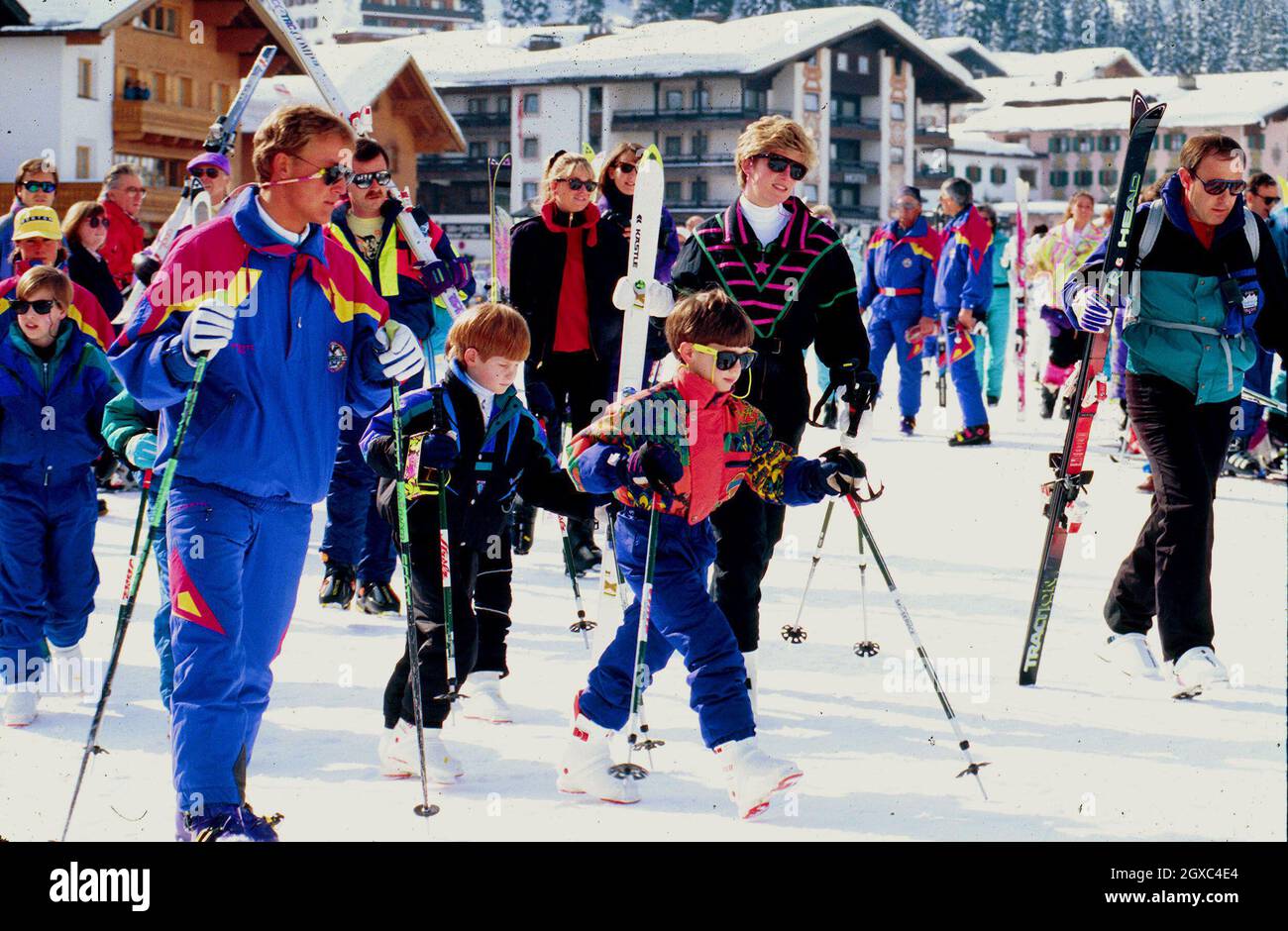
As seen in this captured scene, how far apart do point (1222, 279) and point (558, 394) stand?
3.02 metres

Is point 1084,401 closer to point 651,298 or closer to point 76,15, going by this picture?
point 651,298

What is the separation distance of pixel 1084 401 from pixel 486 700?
2465mm

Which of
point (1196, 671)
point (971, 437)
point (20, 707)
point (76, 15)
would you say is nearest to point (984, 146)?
point (76, 15)

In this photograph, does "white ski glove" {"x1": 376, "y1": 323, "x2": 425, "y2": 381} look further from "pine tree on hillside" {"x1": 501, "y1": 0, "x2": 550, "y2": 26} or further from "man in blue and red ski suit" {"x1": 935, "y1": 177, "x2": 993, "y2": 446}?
"pine tree on hillside" {"x1": 501, "y1": 0, "x2": 550, "y2": 26}

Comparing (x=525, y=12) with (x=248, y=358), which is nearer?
(x=248, y=358)

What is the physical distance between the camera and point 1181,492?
5934 mm

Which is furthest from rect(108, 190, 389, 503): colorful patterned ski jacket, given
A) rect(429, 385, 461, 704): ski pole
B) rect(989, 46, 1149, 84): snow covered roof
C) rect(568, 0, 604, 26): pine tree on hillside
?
→ rect(568, 0, 604, 26): pine tree on hillside

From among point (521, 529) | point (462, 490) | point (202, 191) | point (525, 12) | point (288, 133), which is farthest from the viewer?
point (525, 12)

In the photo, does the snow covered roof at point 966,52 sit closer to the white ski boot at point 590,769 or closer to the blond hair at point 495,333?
the blond hair at point 495,333

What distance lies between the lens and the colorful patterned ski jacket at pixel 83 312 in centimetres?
600

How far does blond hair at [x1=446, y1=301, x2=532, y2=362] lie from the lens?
4805mm

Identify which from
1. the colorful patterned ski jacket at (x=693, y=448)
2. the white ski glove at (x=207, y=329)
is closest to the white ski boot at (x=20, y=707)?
the colorful patterned ski jacket at (x=693, y=448)

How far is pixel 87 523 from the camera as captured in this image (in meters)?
5.96
